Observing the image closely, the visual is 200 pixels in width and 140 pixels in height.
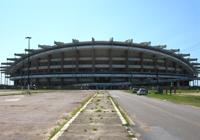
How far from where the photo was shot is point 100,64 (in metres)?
186

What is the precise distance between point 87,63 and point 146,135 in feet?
564

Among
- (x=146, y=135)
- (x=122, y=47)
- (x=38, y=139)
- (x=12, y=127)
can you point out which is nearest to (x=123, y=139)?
(x=146, y=135)

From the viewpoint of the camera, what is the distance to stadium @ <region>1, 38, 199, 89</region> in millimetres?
180875

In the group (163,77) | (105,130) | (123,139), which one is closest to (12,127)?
(105,130)

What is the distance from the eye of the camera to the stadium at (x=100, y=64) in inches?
7121

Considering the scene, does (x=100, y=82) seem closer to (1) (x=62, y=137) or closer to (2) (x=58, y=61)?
(2) (x=58, y=61)

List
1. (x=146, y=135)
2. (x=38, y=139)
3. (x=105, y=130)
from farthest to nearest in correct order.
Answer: (x=105, y=130)
(x=146, y=135)
(x=38, y=139)

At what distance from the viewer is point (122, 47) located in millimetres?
180250

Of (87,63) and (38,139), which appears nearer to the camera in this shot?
(38,139)

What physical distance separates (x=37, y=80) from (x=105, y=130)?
579 ft

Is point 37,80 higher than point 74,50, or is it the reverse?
point 74,50

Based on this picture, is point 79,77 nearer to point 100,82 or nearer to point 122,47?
point 100,82

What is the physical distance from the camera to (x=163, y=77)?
623ft

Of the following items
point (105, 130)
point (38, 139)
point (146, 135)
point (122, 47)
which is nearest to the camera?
point (38, 139)
